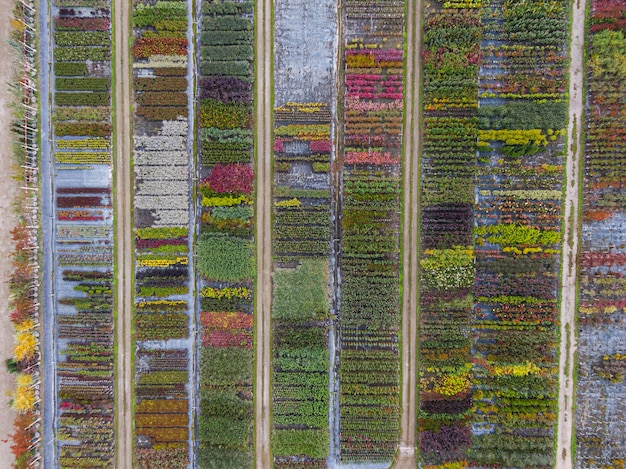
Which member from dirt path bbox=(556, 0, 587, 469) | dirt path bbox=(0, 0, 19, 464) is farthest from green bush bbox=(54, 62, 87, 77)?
dirt path bbox=(556, 0, 587, 469)

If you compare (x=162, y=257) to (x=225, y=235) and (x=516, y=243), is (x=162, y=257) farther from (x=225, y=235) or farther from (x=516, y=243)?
(x=516, y=243)

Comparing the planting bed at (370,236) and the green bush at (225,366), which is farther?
the green bush at (225,366)

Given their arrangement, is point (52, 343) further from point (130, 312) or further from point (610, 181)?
point (610, 181)

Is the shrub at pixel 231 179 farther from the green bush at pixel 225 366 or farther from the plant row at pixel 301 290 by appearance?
the green bush at pixel 225 366

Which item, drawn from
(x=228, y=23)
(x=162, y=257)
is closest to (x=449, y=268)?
(x=162, y=257)

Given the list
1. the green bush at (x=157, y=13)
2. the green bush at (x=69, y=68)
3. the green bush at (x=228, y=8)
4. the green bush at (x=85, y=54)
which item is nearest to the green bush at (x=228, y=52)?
the green bush at (x=228, y=8)

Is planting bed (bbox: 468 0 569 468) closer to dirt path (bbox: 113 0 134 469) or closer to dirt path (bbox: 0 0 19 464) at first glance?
dirt path (bbox: 113 0 134 469)

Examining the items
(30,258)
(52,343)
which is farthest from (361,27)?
(52,343)

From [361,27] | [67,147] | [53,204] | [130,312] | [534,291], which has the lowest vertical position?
[130,312]
